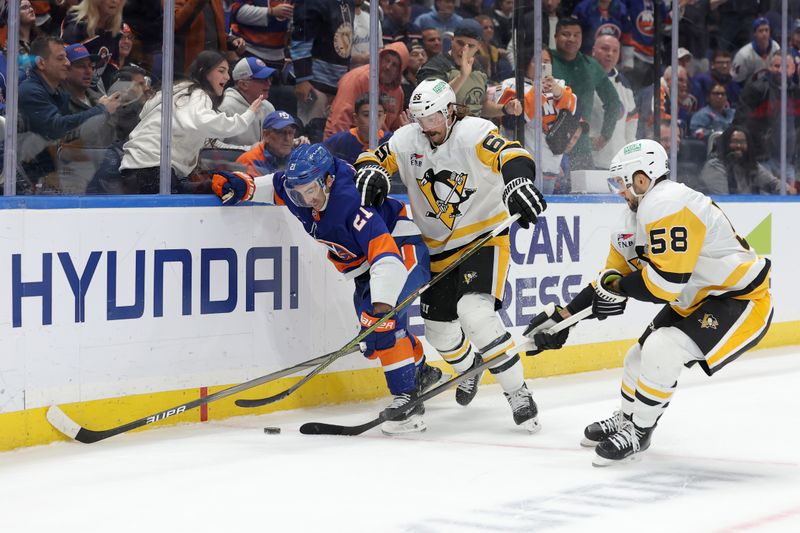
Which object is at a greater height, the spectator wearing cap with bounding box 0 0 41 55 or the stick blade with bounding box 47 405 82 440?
the spectator wearing cap with bounding box 0 0 41 55

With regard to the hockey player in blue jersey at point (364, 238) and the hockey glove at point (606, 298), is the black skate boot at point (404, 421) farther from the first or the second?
the hockey glove at point (606, 298)

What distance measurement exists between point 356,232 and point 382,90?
1.23m

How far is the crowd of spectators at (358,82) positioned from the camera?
14.0 ft

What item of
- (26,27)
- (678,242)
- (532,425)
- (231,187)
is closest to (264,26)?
(231,187)

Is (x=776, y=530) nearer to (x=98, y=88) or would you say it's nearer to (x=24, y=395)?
(x=24, y=395)

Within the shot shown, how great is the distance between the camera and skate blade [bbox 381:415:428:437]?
14.8 feet

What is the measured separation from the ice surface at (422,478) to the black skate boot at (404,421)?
0.06m

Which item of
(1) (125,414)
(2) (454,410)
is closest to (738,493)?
(2) (454,410)

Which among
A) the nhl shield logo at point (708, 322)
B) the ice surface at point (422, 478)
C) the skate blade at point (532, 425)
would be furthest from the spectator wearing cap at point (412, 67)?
the nhl shield logo at point (708, 322)

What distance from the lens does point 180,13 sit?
461 cm

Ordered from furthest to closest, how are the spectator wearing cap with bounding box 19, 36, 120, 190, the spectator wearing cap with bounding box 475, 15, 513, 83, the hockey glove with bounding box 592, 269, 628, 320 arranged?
the spectator wearing cap with bounding box 475, 15, 513, 83 → the spectator wearing cap with bounding box 19, 36, 120, 190 → the hockey glove with bounding box 592, 269, 628, 320

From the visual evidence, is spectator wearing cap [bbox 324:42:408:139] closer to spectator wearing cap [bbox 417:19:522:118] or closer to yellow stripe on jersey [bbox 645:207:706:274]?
spectator wearing cap [bbox 417:19:522:118]

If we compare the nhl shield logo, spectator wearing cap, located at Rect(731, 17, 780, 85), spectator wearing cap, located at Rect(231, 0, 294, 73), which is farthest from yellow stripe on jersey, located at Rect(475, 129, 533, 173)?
spectator wearing cap, located at Rect(731, 17, 780, 85)

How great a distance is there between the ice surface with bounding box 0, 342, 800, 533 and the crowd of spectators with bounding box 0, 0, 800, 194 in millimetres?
1027
